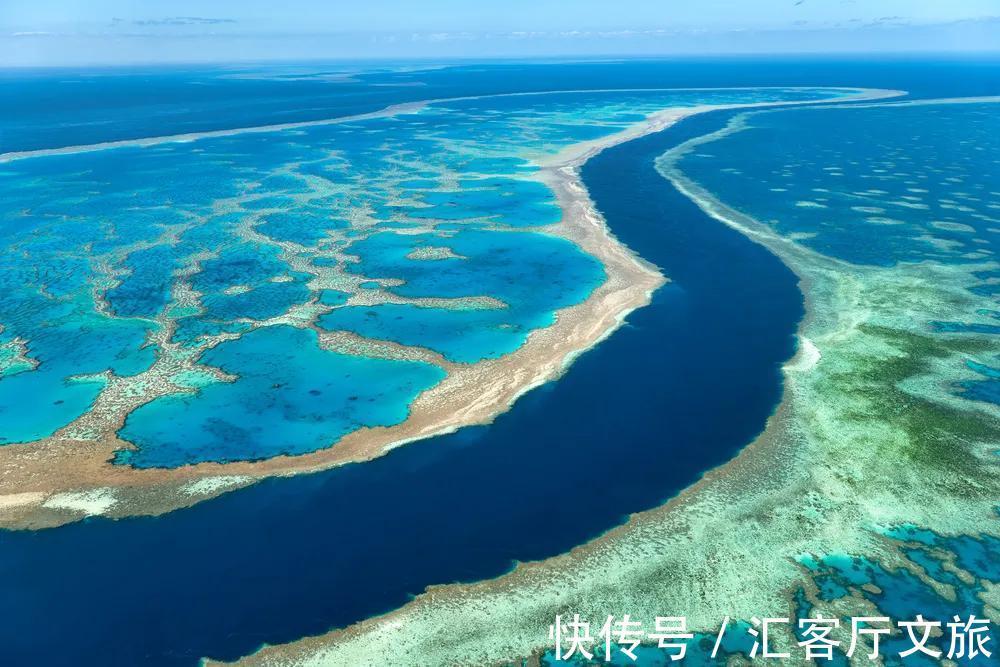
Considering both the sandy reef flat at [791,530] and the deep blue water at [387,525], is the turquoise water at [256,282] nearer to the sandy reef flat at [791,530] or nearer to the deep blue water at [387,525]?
the deep blue water at [387,525]

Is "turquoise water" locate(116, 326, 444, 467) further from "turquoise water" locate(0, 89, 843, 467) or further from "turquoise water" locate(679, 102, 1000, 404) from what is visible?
"turquoise water" locate(679, 102, 1000, 404)

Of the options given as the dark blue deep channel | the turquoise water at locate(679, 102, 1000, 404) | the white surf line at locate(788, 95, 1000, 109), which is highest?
the white surf line at locate(788, 95, 1000, 109)

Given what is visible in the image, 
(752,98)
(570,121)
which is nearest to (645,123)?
(570,121)

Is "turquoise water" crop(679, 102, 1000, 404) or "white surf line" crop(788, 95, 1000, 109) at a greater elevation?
"white surf line" crop(788, 95, 1000, 109)

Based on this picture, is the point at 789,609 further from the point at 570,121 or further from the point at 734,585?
the point at 570,121

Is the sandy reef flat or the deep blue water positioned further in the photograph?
the deep blue water

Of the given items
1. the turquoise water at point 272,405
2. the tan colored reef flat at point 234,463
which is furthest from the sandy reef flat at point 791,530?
the turquoise water at point 272,405

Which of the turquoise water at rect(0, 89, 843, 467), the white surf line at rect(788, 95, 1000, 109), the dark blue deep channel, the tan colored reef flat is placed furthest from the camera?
the white surf line at rect(788, 95, 1000, 109)

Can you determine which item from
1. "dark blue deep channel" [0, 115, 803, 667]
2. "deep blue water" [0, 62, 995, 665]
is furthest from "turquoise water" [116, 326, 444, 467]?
"deep blue water" [0, 62, 995, 665]
